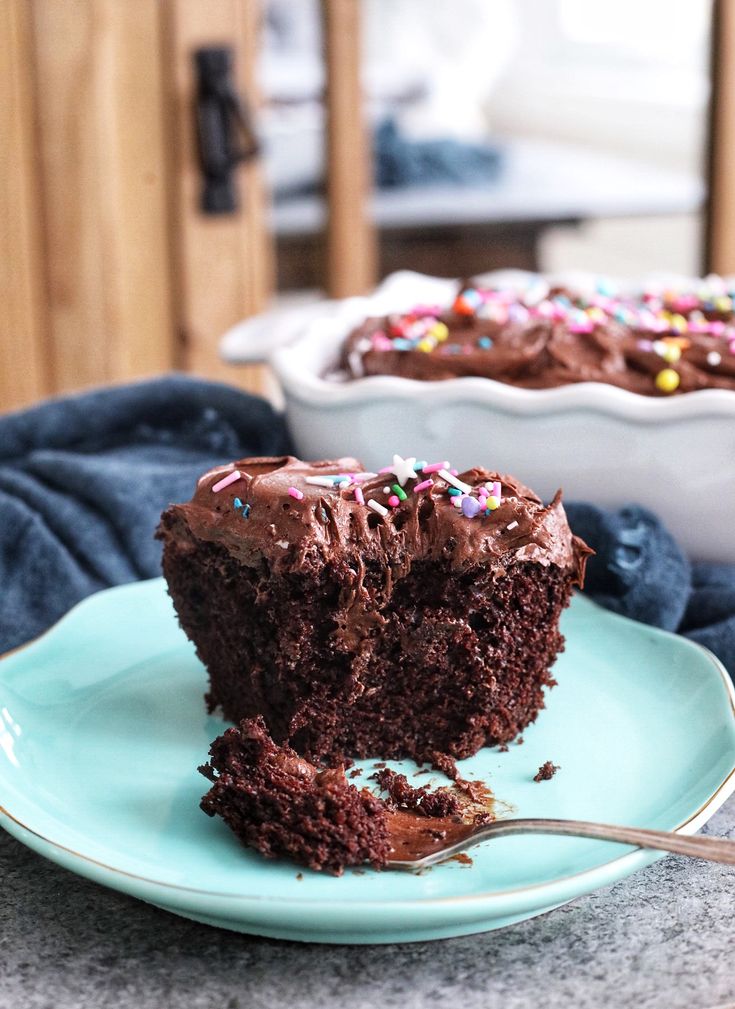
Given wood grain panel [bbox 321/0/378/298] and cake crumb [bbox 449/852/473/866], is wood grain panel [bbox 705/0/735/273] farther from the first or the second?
cake crumb [bbox 449/852/473/866]

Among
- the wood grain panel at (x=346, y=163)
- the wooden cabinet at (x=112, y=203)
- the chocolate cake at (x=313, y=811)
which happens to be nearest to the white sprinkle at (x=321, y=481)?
the chocolate cake at (x=313, y=811)

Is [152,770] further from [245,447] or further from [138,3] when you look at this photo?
[138,3]

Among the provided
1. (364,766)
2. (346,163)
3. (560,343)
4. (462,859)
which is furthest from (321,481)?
(346,163)

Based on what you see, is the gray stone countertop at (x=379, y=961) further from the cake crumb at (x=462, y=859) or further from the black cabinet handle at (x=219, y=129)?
the black cabinet handle at (x=219, y=129)

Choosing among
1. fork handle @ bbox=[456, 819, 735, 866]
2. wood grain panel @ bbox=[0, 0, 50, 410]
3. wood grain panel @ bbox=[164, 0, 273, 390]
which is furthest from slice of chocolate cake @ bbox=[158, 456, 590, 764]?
wood grain panel @ bbox=[164, 0, 273, 390]

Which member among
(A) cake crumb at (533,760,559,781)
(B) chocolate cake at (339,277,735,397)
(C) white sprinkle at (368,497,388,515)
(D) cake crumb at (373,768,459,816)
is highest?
(B) chocolate cake at (339,277,735,397)

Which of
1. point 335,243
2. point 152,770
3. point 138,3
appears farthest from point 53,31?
point 152,770
